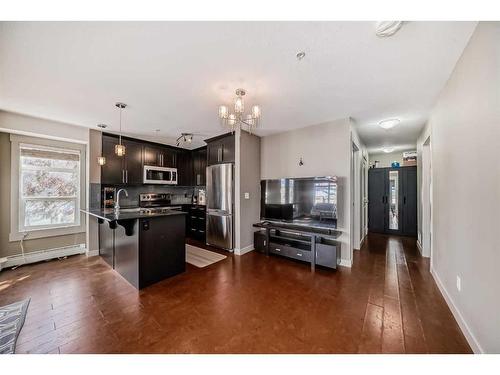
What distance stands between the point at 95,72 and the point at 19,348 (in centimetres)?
257

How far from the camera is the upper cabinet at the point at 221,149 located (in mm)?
4070

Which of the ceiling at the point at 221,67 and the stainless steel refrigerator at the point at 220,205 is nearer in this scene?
the ceiling at the point at 221,67

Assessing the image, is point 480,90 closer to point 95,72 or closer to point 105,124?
point 95,72

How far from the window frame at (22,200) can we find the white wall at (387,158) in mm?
8175

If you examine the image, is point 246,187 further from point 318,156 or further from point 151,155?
point 151,155

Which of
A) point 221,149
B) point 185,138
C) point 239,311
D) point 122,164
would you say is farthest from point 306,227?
point 122,164

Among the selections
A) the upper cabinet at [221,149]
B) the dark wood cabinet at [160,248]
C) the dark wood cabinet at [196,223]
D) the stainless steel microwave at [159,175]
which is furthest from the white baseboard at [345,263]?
the stainless steel microwave at [159,175]

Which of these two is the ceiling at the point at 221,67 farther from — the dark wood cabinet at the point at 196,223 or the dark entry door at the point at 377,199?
the dark entry door at the point at 377,199

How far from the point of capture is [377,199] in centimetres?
571

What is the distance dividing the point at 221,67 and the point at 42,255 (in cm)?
457

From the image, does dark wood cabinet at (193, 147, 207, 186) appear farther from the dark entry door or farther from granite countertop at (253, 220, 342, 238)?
the dark entry door

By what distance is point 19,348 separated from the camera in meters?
1.54

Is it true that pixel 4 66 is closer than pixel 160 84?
Yes

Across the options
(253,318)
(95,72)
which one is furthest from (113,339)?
(95,72)
